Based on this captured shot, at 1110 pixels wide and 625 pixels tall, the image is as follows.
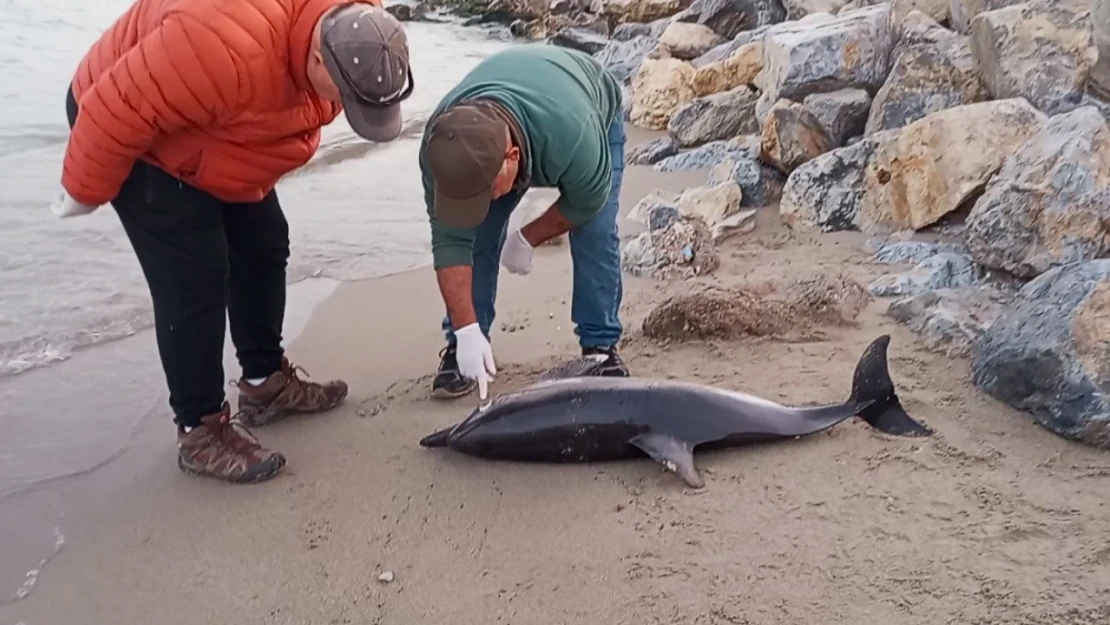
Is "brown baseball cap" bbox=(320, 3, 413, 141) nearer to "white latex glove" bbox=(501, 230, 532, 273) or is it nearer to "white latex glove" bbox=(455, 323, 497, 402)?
"white latex glove" bbox=(455, 323, 497, 402)

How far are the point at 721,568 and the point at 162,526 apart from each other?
77.6 inches

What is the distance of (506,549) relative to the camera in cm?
327

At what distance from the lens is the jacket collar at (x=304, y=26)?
3.17 m

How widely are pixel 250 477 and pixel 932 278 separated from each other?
136 inches

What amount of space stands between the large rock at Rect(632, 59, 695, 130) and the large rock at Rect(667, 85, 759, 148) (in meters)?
1.01

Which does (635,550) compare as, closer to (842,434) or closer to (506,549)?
(506,549)

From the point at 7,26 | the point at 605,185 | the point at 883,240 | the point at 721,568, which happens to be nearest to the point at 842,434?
the point at 721,568

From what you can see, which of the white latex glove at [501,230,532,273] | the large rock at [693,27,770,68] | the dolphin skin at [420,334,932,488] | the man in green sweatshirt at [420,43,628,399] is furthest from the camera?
the large rock at [693,27,770,68]

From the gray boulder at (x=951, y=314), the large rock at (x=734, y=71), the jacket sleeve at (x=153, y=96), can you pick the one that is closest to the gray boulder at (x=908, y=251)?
the gray boulder at (x=951, y=314)

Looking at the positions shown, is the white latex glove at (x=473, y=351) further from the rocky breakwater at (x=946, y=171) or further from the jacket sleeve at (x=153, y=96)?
the rocky breakwater at (x=946, y=171)

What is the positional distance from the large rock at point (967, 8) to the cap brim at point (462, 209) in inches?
234

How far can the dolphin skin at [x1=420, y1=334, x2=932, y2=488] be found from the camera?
12.0ft

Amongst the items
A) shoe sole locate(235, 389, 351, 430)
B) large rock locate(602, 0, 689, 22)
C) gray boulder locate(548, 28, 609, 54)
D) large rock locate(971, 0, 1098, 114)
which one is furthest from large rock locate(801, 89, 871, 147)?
large rock locate(602, 0, 689, 22)

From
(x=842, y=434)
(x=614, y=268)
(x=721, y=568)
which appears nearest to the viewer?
(x=721, y=568)
